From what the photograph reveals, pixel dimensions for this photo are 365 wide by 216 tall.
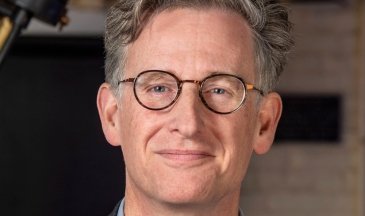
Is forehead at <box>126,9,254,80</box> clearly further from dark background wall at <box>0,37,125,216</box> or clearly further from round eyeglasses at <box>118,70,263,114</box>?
dark background wall at <box>0,37,125,216</box>

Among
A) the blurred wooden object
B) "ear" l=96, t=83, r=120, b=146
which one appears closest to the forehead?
"ear" l=96, t=83, r=120, b=146

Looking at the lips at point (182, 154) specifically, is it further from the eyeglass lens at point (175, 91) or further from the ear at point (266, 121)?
the ear at point (266, 121)

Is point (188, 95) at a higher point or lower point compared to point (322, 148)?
higher

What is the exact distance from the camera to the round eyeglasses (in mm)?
1396

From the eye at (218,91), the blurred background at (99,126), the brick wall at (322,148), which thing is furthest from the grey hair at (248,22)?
the brick wall at (322,148)

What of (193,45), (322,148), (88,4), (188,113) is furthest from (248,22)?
(322,148)

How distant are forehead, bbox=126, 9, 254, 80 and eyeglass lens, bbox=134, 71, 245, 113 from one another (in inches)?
0.7

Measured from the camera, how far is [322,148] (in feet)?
12.7

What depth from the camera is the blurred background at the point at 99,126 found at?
9.89 feet

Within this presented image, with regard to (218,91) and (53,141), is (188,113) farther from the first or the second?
(53,141)

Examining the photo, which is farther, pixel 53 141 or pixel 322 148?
pixel 322 148

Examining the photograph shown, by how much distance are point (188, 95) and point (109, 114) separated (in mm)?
261

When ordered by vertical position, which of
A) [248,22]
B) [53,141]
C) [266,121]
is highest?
[248,22]

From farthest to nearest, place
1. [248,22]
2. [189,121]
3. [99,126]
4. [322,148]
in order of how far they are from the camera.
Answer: [322,148] → [99,126] → [248,22] → [189,121]
